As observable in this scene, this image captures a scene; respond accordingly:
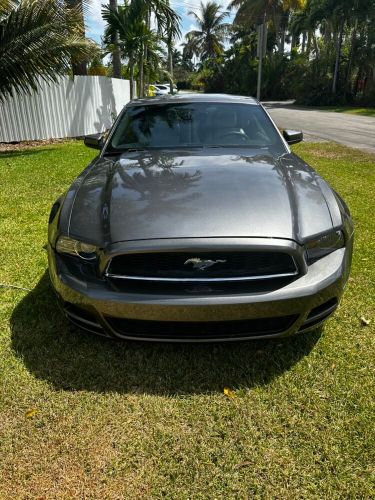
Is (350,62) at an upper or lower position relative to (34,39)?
upper

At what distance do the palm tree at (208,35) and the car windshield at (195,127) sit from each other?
5041 cm

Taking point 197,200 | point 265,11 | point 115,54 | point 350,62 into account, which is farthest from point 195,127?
point 265,11

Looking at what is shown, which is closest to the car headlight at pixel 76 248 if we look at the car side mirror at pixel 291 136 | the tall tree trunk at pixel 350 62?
the car side mirror at pixel 291 136

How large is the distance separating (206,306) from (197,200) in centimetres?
67

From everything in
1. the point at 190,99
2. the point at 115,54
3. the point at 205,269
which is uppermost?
the point at 115,54

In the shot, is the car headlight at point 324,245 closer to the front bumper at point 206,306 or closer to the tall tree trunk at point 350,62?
the front bumper at point 206,306

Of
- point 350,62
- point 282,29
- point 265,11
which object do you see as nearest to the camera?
point 350,62

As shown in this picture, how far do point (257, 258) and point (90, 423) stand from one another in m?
1.17

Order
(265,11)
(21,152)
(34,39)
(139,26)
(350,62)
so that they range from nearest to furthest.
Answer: (34,39) → (21,152) → (139,26) → (350,62) → (265,11)

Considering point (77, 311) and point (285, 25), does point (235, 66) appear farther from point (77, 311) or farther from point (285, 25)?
point (77, 311)

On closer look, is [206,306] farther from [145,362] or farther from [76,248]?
[76,248]

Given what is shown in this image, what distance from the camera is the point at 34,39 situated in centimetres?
896

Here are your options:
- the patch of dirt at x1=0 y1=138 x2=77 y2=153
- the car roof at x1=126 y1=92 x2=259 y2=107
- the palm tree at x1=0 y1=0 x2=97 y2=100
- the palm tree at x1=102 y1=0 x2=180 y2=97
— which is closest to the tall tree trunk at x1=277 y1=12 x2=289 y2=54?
the palm tree at x1=102 y1=0 x2=180 y2=97

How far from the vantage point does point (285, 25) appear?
143 ft
